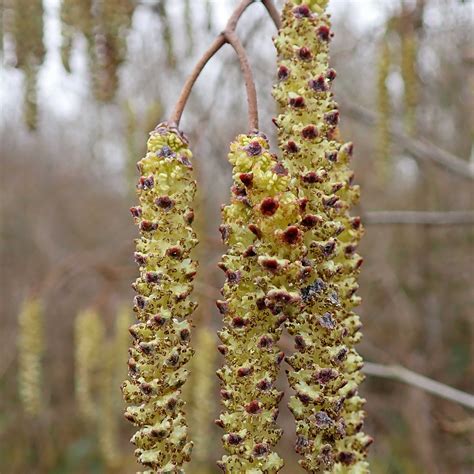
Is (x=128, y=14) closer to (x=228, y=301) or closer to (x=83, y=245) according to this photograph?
(x=228, y=301)

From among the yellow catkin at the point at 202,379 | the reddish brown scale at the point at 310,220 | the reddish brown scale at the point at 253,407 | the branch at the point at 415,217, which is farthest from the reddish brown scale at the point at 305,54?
the yellow catkin at the point at 202,379

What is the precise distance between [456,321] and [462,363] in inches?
17.6

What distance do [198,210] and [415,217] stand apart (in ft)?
2.92

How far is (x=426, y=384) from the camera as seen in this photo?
2135 mm

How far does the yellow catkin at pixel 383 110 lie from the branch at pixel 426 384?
713mm

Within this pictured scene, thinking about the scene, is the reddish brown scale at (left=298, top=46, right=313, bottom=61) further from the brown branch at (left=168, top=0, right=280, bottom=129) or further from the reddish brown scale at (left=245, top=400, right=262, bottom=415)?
the reddish brown scale at (left=245, top=400, right=262, bottom=415)

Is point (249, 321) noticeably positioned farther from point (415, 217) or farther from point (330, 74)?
point (415, 217)

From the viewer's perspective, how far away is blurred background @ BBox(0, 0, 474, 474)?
88.4 inches

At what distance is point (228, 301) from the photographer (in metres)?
0.83

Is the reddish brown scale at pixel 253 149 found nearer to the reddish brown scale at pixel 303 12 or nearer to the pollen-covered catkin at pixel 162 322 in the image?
the pollen-covered catkin at pixel 162 322

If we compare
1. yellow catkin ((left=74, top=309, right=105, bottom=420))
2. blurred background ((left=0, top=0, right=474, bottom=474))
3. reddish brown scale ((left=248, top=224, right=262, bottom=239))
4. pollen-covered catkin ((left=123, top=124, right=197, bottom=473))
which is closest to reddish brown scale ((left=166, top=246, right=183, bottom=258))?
pollen-covered catkin ((left=123, top=124, right=197, bottom=473))

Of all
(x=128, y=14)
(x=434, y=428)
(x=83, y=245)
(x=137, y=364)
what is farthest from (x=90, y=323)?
(x=83, y=245)

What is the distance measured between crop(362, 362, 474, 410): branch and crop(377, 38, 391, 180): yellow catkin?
71 cm

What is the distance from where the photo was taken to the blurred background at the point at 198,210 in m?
2.24
